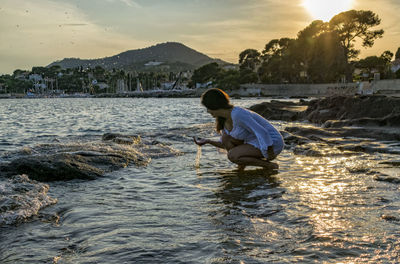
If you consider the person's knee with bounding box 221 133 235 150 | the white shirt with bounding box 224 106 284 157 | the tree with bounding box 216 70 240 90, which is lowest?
the person's knee with bounding box 221 133 235 150

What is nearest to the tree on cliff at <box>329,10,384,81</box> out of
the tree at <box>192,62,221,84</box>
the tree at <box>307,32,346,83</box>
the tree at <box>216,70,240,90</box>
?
the tree at <box>307,32,346,83</box>

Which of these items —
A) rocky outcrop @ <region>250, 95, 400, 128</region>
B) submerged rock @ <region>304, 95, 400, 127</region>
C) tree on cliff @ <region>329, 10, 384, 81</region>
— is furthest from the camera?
tree on cliff @ <region>329, 10, 384, 81</region>

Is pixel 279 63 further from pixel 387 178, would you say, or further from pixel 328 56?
pixel 387 178

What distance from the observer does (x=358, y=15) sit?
71.8 meters

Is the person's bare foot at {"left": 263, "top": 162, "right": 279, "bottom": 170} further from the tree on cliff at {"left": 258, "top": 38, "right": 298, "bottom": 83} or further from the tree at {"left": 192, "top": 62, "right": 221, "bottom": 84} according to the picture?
the tree at {"left": 192, "top": 62, "right": 221, "bottom": 84}

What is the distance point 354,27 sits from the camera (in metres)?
73.8

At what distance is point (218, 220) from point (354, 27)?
78876mm

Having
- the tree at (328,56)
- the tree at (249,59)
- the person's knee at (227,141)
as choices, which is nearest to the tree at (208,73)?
the tree at (249,59)

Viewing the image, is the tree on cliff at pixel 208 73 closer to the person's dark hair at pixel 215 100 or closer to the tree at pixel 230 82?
the tree at pixel 230 82

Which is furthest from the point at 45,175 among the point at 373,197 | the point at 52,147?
the point at 373,197

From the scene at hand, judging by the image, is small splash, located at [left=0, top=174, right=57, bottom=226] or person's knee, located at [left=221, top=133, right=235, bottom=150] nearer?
small splash, located at [left=0, top=174, right=57, bottom=226]

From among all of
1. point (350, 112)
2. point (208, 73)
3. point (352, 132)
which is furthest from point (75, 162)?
point (208, 73)

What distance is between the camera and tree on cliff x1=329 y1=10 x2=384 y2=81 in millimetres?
71588

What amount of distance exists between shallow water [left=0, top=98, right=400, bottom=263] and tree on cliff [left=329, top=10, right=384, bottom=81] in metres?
74.2
